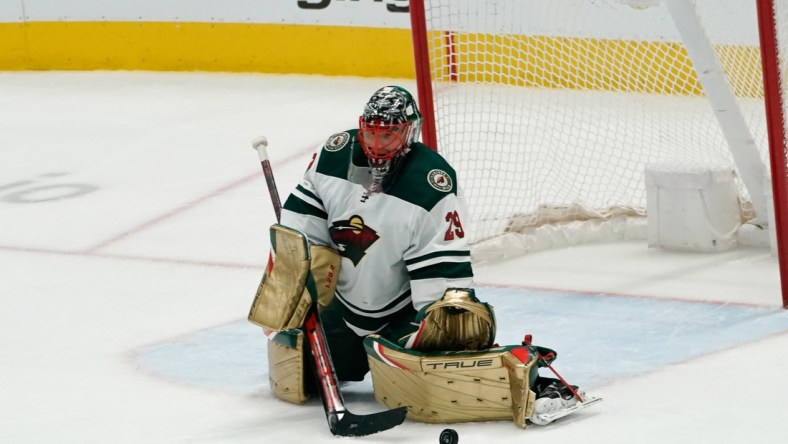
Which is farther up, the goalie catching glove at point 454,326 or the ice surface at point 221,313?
the goalie catching glove at point 454,326

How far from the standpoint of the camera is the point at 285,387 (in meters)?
3.50

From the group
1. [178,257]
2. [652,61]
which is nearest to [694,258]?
[652,61]

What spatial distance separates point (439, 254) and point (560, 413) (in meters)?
0.44

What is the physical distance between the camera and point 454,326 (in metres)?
3.25

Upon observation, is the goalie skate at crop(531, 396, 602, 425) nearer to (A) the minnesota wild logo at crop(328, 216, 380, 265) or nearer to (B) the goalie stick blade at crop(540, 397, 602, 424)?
(B) the goalie stick blade at crop(540, 397, 602, 424)

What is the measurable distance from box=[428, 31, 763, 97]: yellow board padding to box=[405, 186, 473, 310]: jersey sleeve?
2303 millimetres

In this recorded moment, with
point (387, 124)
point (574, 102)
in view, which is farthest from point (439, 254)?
point (574, 102)

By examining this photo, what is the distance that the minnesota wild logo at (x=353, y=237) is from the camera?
3.38 meters

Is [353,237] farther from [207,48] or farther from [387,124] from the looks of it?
[207,48]

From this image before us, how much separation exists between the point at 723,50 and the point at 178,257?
2.10m

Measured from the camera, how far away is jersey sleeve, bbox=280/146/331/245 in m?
3.46

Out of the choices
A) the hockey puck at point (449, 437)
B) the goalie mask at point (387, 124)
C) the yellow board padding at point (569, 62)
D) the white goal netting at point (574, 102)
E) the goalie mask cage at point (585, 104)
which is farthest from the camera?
the yellow board padding at point (569, 62)

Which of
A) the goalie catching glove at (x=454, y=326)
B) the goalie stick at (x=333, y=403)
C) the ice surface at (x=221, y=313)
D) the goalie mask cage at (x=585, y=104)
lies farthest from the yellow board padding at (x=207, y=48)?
the goalie catching glove at (x=454, y=326)

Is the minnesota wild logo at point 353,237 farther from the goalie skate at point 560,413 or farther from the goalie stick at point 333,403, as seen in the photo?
the goalie skate at point 560,413
